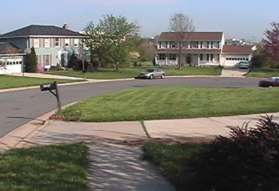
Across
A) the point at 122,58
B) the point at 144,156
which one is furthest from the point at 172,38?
the point at 144,156

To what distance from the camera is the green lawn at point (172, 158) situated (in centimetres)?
912

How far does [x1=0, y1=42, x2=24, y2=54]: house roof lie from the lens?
63.7 meters

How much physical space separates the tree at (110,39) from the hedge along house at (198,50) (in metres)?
32.2

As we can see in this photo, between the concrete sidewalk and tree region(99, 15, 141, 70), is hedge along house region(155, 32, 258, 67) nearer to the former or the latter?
tree region(99, 15, 141, 70)

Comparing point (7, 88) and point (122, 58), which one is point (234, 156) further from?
point (122, 58)

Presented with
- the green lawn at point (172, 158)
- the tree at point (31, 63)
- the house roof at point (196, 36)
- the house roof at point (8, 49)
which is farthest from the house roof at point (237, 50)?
the green lawn at point (172, 158)

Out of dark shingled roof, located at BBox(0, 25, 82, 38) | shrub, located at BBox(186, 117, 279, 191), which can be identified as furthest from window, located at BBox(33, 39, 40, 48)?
shrub, located at BBox(186, 117, 279, 191)

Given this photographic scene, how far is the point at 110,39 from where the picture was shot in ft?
232

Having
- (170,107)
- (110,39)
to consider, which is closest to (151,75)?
(110,39)

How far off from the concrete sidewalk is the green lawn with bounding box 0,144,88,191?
1.96 metres

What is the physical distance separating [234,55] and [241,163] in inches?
3964

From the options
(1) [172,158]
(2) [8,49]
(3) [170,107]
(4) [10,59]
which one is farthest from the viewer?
(2) [8,49]

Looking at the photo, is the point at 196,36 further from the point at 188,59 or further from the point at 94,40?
the point at 94,40

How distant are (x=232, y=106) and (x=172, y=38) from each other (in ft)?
274
